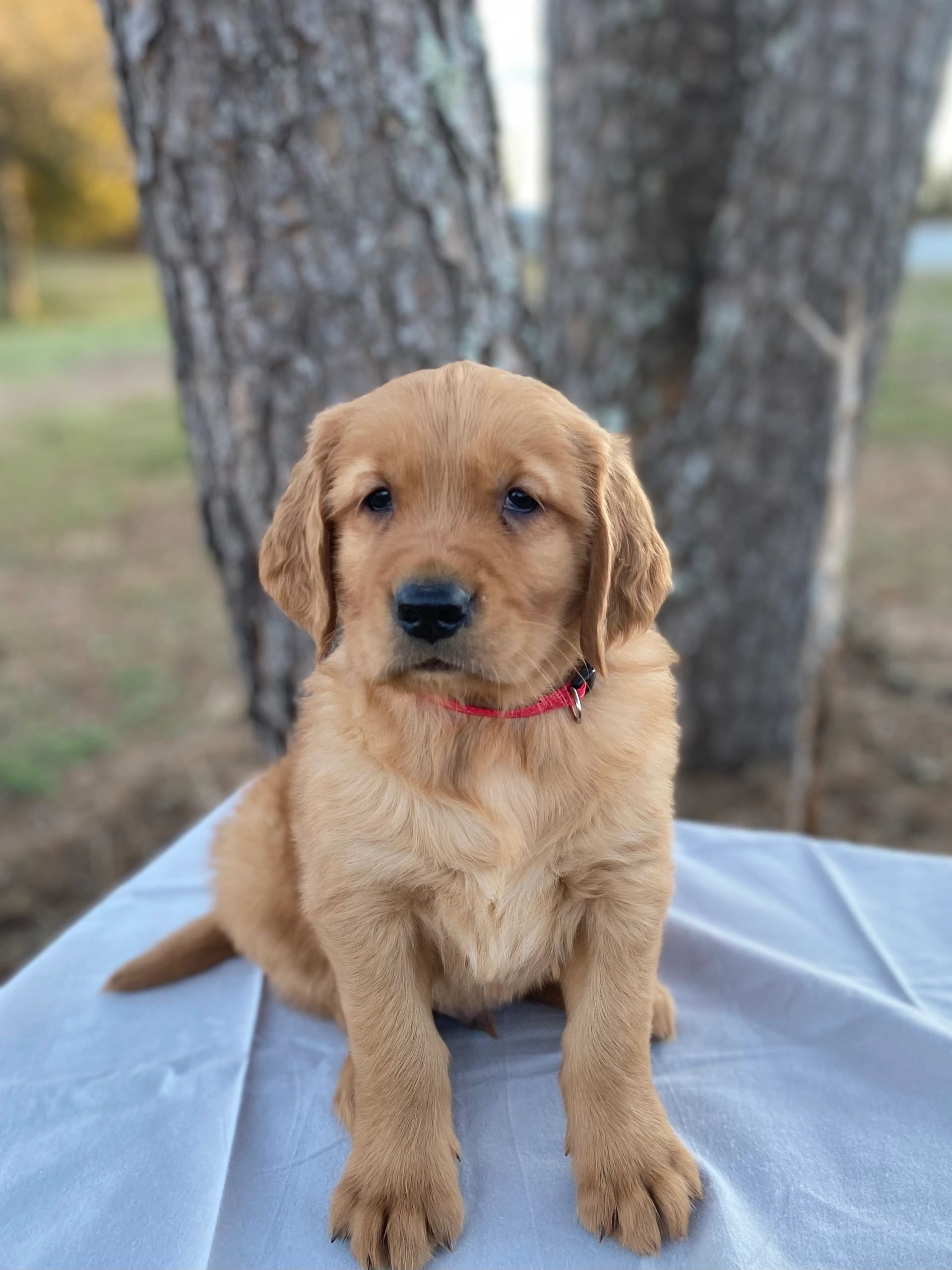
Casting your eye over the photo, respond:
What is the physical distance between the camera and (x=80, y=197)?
1048 inches

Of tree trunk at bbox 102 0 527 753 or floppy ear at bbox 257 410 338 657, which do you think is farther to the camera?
tree trunk at bbox 102 0 527 753

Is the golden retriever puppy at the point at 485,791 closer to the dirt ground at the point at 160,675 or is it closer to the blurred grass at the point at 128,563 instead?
the dirt ground at the point at 160,675

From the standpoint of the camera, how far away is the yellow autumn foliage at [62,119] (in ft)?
65.2

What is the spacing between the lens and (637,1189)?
1.55 metres

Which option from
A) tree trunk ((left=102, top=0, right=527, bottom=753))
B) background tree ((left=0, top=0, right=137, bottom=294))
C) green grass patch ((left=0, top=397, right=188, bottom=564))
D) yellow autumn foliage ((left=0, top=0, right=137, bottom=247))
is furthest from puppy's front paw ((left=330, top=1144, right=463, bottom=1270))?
background tree ((left=0, top=0, right=137, bottom=294))

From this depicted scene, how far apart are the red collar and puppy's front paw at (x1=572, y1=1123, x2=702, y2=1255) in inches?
Answer: 28.7

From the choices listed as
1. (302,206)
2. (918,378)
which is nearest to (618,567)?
(302,206)

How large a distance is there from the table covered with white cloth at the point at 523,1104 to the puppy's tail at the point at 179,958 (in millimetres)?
28

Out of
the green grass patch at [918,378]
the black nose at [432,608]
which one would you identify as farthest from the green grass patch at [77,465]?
the green grass patch at [918,378]

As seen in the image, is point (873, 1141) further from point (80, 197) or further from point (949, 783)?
point (80, 197)

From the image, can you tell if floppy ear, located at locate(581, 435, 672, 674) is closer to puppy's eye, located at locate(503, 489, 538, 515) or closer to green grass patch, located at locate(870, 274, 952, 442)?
puppy's eye, located at locate(503, 489, 538, 515)

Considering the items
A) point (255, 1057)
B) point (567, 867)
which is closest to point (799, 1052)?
point (567, 867)

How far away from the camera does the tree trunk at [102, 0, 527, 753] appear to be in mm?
2496

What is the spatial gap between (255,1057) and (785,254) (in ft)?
11.5
